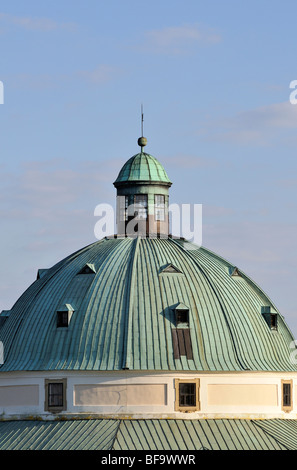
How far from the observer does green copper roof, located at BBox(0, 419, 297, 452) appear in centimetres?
12975

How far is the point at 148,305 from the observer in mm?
135375

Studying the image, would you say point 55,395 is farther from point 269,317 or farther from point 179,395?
point 269,317

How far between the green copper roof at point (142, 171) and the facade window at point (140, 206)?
120 centimetres

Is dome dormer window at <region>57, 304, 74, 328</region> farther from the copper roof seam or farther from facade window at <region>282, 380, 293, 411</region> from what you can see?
facade window at <region>282, 380, 293, 411</region>

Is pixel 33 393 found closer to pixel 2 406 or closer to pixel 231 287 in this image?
pixel 2 406

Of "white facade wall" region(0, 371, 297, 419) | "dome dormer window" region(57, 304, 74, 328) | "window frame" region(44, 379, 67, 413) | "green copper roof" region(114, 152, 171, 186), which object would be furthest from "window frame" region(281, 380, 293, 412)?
"green copper roof" region(114, 152, 171, 186)

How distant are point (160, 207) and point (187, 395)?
16.9 m

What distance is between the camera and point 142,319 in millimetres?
134625

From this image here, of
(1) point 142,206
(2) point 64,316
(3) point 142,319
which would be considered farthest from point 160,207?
(2) point 64,316

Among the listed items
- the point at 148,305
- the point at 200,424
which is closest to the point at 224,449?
the point at 200,424

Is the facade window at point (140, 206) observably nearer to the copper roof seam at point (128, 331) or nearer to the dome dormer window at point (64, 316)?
the copper roof seam at point (128, 331)

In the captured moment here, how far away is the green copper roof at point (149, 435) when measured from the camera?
130 metres

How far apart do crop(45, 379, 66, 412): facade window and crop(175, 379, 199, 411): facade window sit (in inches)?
287

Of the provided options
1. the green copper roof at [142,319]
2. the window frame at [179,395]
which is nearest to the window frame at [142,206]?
the green copper roof at [142,319]
